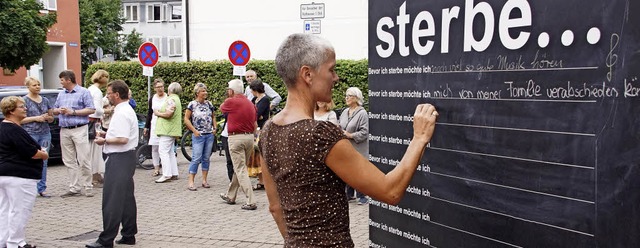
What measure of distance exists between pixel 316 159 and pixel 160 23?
249 feet

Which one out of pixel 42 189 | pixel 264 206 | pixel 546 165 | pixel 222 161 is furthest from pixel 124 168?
pixel 222 161

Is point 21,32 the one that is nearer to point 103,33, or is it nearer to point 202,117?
point 202,117

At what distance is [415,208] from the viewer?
356cm

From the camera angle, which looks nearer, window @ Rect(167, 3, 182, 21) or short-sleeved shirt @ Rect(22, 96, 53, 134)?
short-sleeved shirt @ Rect(22, 96, 53, 134)

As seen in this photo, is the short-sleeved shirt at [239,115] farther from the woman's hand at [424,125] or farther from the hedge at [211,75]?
the hedge at [211,75]

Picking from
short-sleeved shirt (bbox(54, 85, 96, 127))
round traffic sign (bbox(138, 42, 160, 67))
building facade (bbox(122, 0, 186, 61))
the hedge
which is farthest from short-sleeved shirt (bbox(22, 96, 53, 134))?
building facade (bbox(122, 0, 186, 61))

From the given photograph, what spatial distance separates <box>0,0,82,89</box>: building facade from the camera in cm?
4125

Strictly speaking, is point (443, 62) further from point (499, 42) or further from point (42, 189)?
point (42, 189)

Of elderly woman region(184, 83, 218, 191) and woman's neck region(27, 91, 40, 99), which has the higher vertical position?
woman's neck region(27, 91, 40, 99)

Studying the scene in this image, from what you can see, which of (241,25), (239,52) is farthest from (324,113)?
(241,25)

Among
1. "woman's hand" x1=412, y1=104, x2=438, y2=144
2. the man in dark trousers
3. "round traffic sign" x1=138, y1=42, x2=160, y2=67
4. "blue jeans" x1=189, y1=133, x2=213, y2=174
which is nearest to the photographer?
"woman's hand" x1=412, y1=104, x2=438, y2=144

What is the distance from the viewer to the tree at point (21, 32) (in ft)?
91.1

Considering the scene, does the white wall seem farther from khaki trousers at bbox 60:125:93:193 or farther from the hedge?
khaki trousers at bbox 60:125:93:193

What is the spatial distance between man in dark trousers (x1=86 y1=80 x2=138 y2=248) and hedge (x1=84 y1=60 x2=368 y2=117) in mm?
10296
